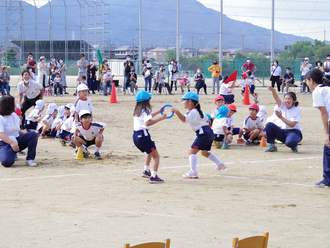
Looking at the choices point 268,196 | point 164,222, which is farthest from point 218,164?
point 164,222

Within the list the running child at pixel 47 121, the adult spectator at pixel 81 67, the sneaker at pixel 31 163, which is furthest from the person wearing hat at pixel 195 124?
the adult spectator at pixel 81 67

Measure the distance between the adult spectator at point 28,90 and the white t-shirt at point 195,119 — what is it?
21.0 feet

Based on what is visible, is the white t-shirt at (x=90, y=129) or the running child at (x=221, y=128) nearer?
the white t-shirt at (x=90, y=129)

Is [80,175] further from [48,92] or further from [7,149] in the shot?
[48,92]

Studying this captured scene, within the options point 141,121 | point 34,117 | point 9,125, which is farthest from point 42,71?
point 141,121

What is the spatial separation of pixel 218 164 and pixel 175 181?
1.00m

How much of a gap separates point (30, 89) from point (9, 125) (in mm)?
4064

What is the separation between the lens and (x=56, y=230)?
15.8ft

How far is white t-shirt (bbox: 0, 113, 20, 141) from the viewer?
8391mm

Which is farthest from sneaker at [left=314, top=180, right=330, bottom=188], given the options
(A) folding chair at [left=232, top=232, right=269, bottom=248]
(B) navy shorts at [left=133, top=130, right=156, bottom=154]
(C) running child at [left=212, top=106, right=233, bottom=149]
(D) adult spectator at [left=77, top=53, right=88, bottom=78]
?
(D) adult spectator at [left=77, top=53, right=88, bottom=78]

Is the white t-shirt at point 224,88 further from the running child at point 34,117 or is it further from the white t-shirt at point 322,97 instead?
the white t-shirt at point 322,97

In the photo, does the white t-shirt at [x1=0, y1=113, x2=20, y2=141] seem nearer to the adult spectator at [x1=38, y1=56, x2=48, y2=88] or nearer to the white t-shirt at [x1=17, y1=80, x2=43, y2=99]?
the white t-shirt at [x1=17, y1=80, x2=43, y2=99]

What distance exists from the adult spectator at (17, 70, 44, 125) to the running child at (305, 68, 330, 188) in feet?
26.8

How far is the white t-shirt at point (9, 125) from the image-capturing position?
8.39 metres
